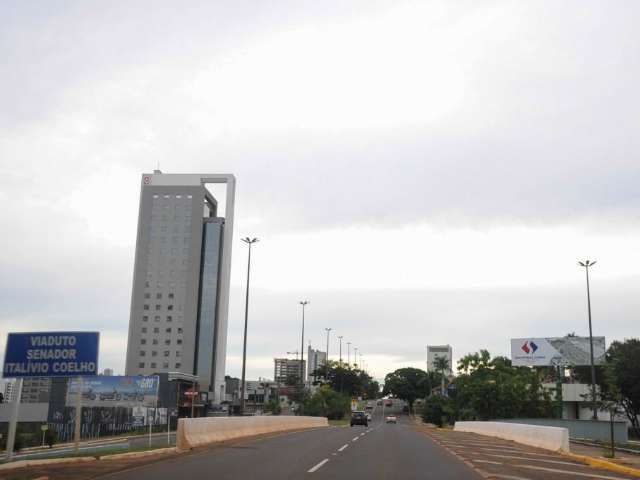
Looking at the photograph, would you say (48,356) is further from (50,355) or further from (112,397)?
(112,397)

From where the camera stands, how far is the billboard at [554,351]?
262 ft

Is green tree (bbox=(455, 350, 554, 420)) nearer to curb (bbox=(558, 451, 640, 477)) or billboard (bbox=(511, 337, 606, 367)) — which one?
billboard (bbox=(511, 337, 606, 367))

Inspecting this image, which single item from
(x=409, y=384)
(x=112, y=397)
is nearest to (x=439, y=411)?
(x=112, y=397)

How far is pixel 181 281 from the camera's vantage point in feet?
419

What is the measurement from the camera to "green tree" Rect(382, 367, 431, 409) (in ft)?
568

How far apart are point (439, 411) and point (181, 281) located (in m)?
58.1

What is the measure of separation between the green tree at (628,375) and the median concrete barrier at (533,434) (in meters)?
28.1

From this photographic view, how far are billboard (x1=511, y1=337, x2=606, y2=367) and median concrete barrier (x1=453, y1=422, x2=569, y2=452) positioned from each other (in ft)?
145

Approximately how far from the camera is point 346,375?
152 metres

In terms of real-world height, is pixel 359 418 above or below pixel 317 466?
below

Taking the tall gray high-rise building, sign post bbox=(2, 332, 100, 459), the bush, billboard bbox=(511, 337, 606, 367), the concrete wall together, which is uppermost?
the tall gray high-rise building

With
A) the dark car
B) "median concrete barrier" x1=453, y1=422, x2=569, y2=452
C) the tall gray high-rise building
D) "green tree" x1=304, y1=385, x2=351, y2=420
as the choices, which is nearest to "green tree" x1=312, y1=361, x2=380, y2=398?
the tall gray high-rise building

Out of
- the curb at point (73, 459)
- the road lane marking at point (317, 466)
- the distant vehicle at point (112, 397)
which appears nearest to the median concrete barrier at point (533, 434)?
the road lane marking at point (317, 466)

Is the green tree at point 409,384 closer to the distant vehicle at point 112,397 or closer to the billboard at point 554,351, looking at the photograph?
the billboard at point 554,351
